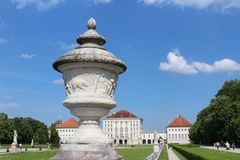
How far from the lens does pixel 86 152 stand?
567cm

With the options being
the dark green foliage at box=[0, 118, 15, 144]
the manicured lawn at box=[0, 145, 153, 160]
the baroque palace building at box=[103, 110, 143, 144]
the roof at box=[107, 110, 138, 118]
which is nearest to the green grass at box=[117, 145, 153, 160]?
the manicured lawn at box=[0, 145, 153, 160]

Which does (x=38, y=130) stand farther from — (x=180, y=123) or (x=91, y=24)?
(x=91, y=24)

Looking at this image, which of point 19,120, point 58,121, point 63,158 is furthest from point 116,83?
point 58,121

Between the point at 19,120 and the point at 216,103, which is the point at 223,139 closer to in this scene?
the point at 216,103

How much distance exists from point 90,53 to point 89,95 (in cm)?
68

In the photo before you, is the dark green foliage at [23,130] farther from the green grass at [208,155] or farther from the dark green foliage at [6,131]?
the green grass at [208,155]

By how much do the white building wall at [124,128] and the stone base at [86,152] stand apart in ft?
502

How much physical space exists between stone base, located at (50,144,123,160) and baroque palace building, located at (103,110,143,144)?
501 ft

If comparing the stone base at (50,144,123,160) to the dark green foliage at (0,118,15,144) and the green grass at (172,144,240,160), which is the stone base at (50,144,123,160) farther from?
the dark green foliage at (0,118,15,144)

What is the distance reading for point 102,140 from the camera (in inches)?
231

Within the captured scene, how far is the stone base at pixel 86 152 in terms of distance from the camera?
18.4 ft

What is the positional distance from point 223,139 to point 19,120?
55268mm

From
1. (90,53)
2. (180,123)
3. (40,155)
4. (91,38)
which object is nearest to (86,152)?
(90,53)

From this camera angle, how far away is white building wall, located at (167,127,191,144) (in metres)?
160
